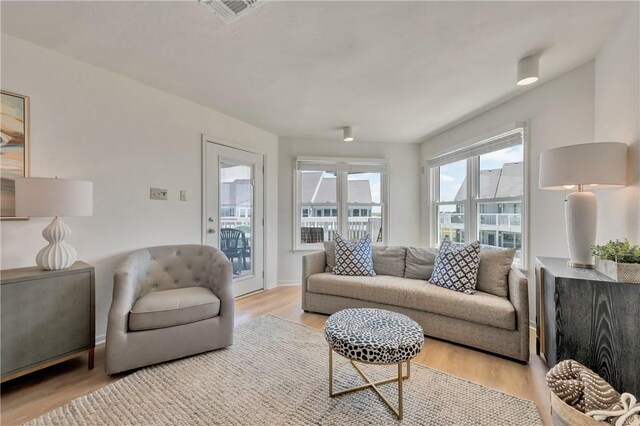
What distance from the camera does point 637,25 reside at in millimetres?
1546

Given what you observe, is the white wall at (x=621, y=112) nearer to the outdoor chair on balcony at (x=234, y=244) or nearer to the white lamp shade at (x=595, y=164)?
the white lamp shade at (x=595, y=164)

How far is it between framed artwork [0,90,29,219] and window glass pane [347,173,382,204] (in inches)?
138

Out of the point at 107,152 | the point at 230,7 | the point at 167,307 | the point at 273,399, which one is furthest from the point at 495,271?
the point at 107,152

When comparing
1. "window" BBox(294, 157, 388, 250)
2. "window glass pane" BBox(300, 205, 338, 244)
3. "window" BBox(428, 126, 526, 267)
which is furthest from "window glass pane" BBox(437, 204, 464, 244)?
"window glass pane" BBox(300, 205, 338, 244)

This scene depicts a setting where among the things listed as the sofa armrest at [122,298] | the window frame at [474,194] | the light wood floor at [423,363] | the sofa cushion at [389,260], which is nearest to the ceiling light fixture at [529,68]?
the window frame at [474,194]

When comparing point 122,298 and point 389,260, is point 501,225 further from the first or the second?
point 122,298

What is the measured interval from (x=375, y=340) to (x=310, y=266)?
171 cm

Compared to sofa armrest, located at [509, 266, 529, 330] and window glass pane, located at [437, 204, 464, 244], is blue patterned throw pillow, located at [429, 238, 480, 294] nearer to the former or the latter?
sofa armrest, located at [509, 266, 529, 330]

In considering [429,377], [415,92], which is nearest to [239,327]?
[429,377]

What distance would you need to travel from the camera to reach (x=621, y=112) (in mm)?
1735

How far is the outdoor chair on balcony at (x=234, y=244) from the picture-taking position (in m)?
3.33

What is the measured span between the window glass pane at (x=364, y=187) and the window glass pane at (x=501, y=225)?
1.50 metres

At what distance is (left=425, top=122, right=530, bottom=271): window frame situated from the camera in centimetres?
269

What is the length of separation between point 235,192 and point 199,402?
7.72ft
